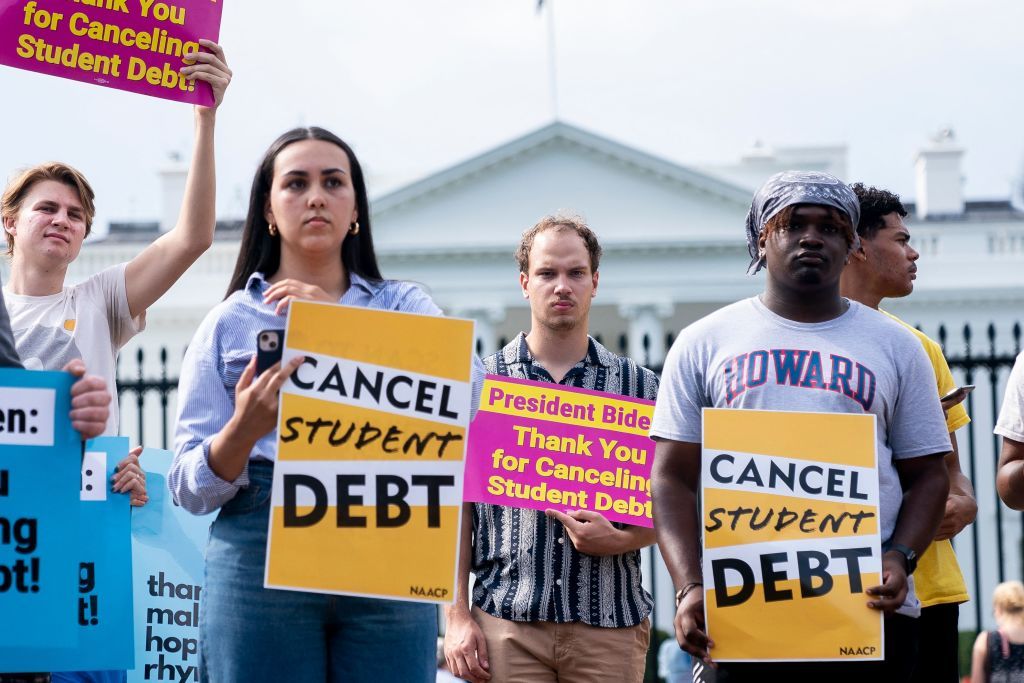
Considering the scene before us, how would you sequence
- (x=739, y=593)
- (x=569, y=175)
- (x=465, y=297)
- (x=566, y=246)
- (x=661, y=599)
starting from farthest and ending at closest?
(x=569, y=175)
(x=465, y=297)
(x=661, y=599)
(x=566, y=246)
(x=739, y=593)

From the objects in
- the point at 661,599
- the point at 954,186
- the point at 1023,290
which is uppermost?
the point at 954,186

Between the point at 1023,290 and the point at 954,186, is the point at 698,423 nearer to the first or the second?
the point at 1023,290

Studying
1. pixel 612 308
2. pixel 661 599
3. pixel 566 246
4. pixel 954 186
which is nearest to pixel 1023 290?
pixel 954 186

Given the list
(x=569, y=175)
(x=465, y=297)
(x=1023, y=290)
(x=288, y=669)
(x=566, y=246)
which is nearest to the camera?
(x=288, y=669)

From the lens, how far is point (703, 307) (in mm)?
35594

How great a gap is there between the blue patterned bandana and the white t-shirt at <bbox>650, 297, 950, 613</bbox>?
0.20m

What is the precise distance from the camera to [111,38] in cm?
400

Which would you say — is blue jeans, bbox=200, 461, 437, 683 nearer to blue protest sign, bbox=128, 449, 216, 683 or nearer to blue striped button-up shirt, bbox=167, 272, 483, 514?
blue striped button-up shirt, bbox=167, 272, 483, 514

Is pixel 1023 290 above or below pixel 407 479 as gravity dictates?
above

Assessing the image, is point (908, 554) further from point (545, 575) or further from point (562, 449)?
point (562, 449)

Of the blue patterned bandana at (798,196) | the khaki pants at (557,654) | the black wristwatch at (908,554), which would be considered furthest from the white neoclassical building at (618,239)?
the black wristwatch at (908,554)

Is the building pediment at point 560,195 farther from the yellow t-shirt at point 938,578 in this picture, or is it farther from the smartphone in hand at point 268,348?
the smartphone in hand at point 268,348

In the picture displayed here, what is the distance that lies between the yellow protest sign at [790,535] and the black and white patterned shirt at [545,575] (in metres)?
0.94

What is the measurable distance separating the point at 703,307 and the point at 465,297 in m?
6.01
